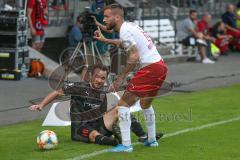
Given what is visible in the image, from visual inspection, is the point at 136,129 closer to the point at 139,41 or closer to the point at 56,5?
the point at 139,41

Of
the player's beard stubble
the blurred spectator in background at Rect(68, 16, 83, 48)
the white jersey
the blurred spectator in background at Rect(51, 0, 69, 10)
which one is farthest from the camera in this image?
the blurred spectator in background at Rect(51, 0, 69, 10)

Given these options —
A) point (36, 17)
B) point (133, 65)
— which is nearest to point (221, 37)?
point (36, 17)

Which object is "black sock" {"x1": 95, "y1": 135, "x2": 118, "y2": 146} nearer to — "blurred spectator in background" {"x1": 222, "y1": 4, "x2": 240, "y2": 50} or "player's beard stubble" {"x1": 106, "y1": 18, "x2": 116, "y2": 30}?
"player's beard stubble" {"x1": 106, "y1": 18, "x2": 116, "y2": 30}

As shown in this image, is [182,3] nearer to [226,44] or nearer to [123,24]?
[226,44]

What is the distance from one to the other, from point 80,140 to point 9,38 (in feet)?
23.2

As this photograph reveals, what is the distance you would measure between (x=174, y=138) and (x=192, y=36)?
12212 mm

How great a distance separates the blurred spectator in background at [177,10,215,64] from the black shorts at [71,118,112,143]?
12228 millimetres

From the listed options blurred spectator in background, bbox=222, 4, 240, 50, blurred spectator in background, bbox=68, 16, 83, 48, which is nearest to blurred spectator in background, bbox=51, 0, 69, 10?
blurred spectator in background, bbox=68, 16, 83, 48

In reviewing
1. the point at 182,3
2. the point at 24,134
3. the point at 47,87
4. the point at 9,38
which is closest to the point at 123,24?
the point at 24,134

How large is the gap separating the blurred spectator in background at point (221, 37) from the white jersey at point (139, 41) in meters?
15.4

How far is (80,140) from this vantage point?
10.4 metres

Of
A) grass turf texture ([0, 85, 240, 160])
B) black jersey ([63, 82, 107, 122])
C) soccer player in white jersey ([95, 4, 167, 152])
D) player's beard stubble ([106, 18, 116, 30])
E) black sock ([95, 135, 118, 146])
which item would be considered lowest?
grass turf texture ([0, 85, 240, 160])

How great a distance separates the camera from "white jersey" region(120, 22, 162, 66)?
9.52 m

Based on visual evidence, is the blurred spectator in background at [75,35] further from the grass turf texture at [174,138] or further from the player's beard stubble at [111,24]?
the player's beard stubble at [111,24]
